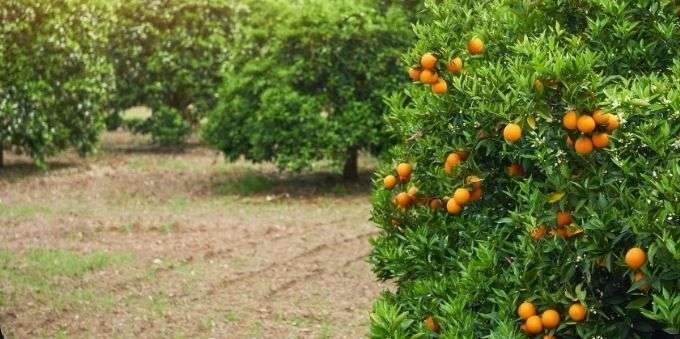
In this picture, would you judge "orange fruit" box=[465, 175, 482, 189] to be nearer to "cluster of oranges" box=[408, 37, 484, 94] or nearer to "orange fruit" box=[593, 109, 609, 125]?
"cluster of oranges" box=[408, 37, 484, 94]

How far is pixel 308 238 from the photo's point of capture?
11.3m

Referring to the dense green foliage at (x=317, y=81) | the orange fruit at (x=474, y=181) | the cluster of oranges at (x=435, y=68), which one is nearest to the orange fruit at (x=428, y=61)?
the cluster of oranges at (x=435, y=68)

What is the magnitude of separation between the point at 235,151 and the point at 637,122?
11853mm

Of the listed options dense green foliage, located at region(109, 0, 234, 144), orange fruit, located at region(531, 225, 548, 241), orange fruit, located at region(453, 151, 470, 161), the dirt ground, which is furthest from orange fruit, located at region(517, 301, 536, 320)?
dense green foliage, located at region(109, 0, 234, 144)

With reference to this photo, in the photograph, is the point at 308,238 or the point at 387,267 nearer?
the point at 387,267

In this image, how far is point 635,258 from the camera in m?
3.25

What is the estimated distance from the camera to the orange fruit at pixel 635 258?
326cm

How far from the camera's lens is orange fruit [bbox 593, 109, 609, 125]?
348cm

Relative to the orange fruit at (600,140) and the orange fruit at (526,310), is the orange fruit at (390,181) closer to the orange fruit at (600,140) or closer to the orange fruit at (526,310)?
the orange fruit at (526,310)

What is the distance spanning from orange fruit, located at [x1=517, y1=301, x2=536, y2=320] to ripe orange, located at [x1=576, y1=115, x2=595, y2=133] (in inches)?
27.2

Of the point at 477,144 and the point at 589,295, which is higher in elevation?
the point at 477,144

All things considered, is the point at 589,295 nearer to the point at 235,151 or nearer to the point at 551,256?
the point at 551,256

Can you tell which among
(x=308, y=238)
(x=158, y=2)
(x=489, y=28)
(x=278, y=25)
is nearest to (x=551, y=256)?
(x=489, y=28)

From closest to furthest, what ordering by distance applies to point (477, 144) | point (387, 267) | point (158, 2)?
point (477, 144)
point (387, 267)
point (158, 2)
